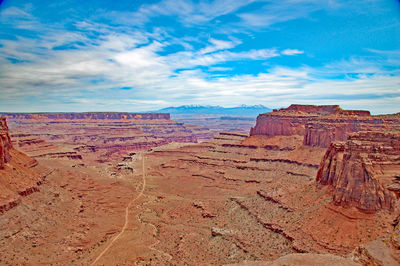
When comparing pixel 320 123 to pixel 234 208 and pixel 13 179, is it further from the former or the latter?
pixel 13 179

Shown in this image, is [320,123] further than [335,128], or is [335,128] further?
[320,123]

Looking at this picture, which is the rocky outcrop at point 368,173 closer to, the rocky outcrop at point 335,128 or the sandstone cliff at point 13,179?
the rocky outcrop at point 335,128

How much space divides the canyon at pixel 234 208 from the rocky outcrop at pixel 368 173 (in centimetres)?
11

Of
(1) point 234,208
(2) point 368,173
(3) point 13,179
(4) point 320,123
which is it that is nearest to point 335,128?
(4) point 320,123

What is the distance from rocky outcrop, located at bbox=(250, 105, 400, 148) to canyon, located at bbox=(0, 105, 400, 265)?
357mm

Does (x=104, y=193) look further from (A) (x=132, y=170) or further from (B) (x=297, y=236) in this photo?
(B) (x=297, y=236)

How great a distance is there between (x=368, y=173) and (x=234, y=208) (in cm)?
2404

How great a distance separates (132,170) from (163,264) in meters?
65.8

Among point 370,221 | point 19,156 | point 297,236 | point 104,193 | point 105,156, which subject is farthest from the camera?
point 105,156

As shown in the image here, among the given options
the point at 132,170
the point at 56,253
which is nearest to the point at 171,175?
the point at 132,170

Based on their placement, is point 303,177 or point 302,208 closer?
point 302,208

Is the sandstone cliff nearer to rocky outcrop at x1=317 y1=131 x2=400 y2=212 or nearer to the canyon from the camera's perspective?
the canyon

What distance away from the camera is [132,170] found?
10062 cm

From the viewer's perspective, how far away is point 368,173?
1287 inches
